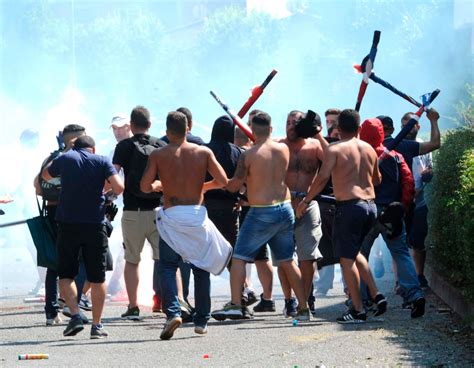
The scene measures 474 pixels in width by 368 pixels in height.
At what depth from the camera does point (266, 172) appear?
396 inches

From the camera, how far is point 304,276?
10.7 m

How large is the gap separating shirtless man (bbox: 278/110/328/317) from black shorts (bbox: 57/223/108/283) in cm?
168

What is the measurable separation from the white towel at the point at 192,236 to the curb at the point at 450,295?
73.1 inches

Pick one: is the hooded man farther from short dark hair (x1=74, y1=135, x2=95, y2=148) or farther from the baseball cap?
short dark hair (x1=74, y1=135, x2=95, y2=148)

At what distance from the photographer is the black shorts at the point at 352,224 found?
10.1 meters

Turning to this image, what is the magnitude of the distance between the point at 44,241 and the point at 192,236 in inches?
64.7

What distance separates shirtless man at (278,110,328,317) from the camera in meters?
10.6

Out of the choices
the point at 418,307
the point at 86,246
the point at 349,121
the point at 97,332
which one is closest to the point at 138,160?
the point at 86,246

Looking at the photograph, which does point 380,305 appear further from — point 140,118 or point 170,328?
point 140,118

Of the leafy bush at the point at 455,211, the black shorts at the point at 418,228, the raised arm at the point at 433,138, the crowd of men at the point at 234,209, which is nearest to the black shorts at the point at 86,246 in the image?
the crowd of men at the point at 234,209

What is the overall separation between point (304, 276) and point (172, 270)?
1545mm

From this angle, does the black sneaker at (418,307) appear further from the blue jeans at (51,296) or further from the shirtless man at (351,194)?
the blue jeans at (51,296)

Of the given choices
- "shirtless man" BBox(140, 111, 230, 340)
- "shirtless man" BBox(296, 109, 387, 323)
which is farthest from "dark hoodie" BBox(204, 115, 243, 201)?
"shirtless man" BBox(140, 111, 230, 340)

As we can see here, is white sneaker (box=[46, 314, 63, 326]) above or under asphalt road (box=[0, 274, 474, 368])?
above
